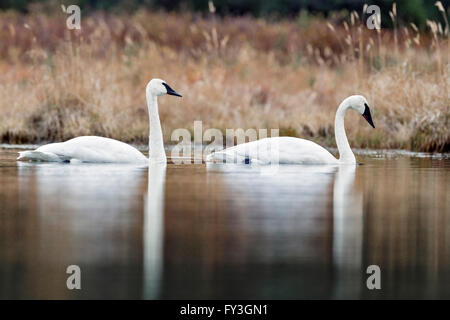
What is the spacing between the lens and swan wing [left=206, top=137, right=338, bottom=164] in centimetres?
1251

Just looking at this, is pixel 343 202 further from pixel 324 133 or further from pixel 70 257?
pixel 324 133

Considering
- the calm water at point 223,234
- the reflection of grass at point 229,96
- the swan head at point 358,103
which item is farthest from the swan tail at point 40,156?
the swan head at point 358,103

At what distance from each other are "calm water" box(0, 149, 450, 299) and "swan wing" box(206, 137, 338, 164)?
101 cm

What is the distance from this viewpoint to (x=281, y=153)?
1254cm

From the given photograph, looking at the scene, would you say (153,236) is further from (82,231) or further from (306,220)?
(306,220)

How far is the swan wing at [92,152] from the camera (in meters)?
12.4

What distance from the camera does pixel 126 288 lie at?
18.0 ft

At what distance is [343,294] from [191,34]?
932 inches

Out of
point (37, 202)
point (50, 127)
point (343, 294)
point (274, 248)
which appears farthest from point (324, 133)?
point (343, 294)

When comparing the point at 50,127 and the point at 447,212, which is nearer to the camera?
the point at 447,212

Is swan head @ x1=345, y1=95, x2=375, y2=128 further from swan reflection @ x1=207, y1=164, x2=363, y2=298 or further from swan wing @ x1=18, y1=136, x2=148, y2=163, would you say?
swan wing @ x1=18, y1=136, x2=148, y2=163

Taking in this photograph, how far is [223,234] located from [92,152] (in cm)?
561

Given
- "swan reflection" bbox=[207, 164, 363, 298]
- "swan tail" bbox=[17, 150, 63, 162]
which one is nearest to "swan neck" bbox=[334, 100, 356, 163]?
"swan reflection" bbox=[207, 164, 363, 298]
